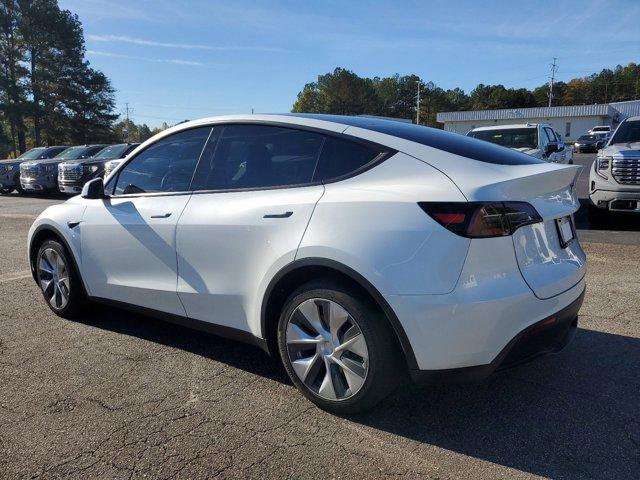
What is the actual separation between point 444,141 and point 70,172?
53.6 ft

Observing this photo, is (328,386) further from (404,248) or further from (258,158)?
(258,158)

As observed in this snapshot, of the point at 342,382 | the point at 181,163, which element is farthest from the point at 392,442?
the point at 181,163

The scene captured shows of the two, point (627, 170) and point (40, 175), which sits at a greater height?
point (40, 175)

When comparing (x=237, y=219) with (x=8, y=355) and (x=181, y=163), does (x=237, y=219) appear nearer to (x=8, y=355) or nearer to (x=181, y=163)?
(x=181, y=163)

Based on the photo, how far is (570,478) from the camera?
242cm

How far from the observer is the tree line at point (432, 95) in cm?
10925

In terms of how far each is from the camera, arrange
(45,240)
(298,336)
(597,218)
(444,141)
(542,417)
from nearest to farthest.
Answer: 1. (542,417)
2. (298,336)
3. (444,141)
4. (45,240)
5. (597,218)

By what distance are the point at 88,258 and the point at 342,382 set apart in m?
2.47

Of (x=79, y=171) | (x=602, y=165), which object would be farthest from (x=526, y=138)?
(x=79, y=171)

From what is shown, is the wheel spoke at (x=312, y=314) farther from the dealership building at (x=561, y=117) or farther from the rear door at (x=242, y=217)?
the dealership building at (x=561, y=117)

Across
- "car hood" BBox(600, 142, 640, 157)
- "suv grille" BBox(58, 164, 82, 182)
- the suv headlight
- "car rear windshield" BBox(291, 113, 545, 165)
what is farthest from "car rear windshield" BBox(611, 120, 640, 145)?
"suv grille" BBox(58, 164, 82, 182)

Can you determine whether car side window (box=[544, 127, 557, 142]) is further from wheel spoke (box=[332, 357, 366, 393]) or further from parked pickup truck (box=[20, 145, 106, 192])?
parked pickup truck (box=[20, 145, 106, 192])

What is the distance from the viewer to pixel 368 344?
2756mm

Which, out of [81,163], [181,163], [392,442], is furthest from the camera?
[81,163]
